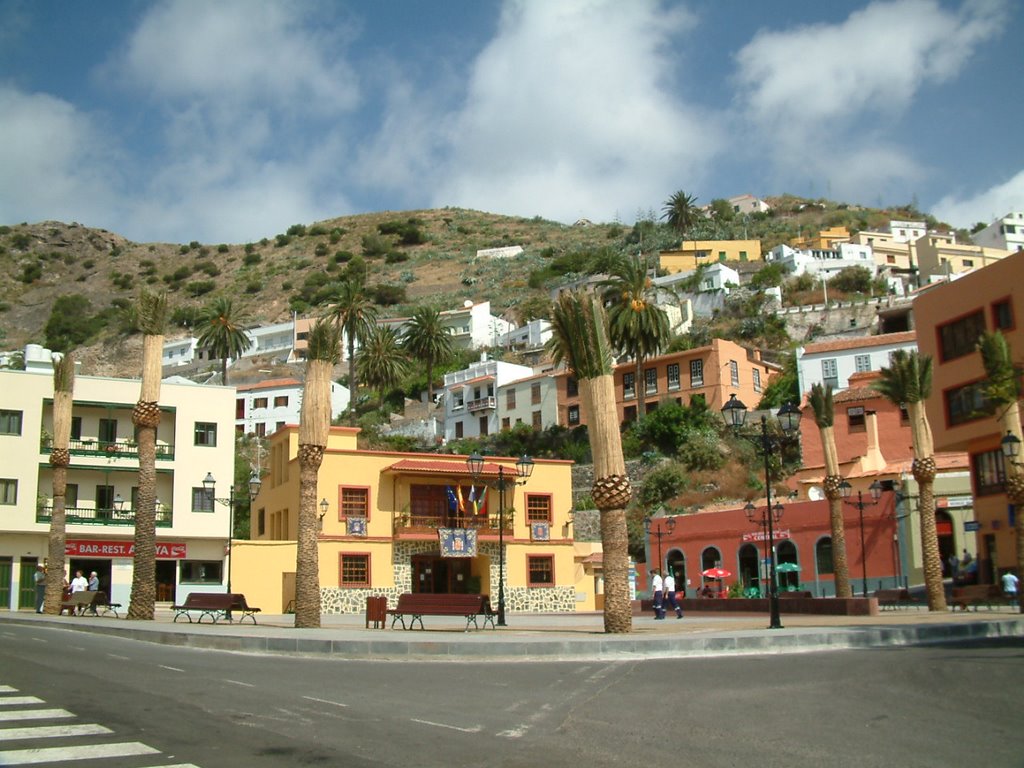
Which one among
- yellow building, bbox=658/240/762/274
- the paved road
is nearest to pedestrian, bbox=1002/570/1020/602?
the paved road

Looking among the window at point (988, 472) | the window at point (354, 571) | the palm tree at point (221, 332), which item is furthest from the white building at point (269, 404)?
the window at point (988, 472)

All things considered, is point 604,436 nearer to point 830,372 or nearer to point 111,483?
point 111,483

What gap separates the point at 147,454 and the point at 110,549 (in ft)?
60.7

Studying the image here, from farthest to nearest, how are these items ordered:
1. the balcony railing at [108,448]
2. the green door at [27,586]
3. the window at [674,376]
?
1. the window at [674,376]
2. the balcony railing at [108,448]
3. the green door at [27,586]

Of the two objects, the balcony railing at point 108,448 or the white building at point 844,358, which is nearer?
the balcony railing at point 108,448

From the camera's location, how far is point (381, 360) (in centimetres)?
9000

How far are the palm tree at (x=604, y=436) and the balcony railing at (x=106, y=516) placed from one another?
31933mm

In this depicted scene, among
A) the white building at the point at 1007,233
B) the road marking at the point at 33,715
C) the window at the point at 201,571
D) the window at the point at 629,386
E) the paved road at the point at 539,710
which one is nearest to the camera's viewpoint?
the paved road at the point at 539,710

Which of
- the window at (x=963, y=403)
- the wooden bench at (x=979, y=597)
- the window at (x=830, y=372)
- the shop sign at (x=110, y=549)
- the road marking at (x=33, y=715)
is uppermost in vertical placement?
the window at (x=830, y=372)

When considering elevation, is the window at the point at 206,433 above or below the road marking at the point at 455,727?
above

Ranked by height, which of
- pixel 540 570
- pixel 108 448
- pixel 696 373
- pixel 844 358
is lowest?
pixel 540 570

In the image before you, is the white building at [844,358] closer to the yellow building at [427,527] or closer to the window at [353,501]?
the yellow building at [427,527]

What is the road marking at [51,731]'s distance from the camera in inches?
357

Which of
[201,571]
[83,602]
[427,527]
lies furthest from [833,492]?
[201,571]
